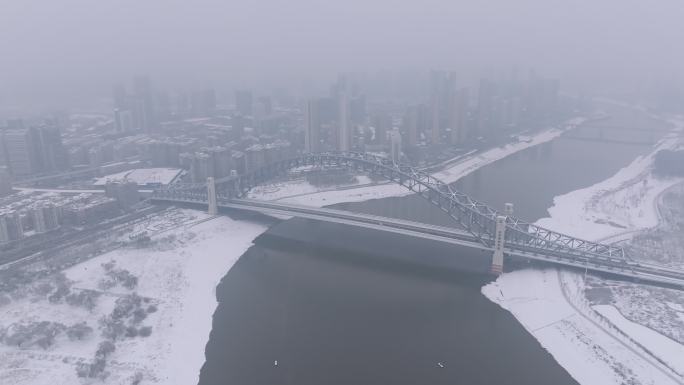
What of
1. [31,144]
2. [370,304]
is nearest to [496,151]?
[370,304]

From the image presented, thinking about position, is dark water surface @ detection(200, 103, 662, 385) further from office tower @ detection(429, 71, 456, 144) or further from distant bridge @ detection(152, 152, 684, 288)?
office tower @ detection(429, 71, 456, 144)

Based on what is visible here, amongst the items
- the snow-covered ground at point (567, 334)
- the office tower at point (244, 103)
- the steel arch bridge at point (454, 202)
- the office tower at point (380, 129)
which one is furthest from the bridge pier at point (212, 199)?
the office tower at point (244, 103)

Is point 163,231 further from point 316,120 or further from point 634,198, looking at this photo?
point 634,198

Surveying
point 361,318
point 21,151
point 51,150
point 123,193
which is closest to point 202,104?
point 51,150

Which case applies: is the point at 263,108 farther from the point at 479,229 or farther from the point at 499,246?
the point at 499,246

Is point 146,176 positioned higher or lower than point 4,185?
lower
